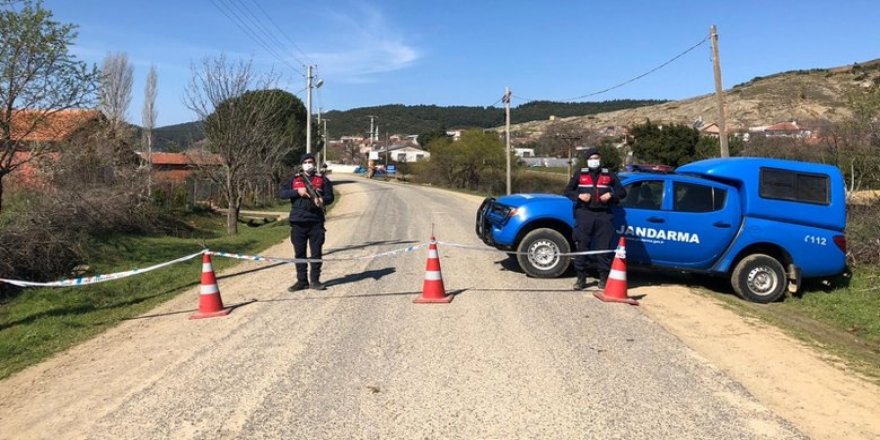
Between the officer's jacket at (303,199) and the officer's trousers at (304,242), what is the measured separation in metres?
0.11

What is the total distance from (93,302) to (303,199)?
3.31 meters

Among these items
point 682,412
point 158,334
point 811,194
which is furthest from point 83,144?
point 811,194

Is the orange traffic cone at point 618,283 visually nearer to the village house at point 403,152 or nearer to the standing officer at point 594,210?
the standing officer at point 594,210

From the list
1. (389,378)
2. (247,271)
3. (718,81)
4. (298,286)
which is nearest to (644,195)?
(298,286)

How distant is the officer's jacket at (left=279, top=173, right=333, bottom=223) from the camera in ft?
27.2

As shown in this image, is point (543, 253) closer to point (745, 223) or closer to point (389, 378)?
point (745, 223)

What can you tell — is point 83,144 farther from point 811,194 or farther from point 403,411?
point 811,194

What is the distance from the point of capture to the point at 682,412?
13.4ft

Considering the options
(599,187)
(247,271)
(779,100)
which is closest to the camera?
(599,187)

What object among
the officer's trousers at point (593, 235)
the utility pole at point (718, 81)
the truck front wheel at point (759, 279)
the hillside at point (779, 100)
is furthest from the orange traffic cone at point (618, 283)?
the hillside at point (779, 100)

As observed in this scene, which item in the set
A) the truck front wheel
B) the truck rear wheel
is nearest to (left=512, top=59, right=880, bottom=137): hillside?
Answer: the truck front wheel

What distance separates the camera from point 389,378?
471 cm

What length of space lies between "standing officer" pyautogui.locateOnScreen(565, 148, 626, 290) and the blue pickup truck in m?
0.56

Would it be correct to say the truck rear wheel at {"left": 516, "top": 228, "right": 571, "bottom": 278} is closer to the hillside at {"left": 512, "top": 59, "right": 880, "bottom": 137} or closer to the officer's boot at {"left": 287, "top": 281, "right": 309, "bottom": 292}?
the officer's boot at {"left": 287, "top": 281, "right": 309, "bottom": 292}
